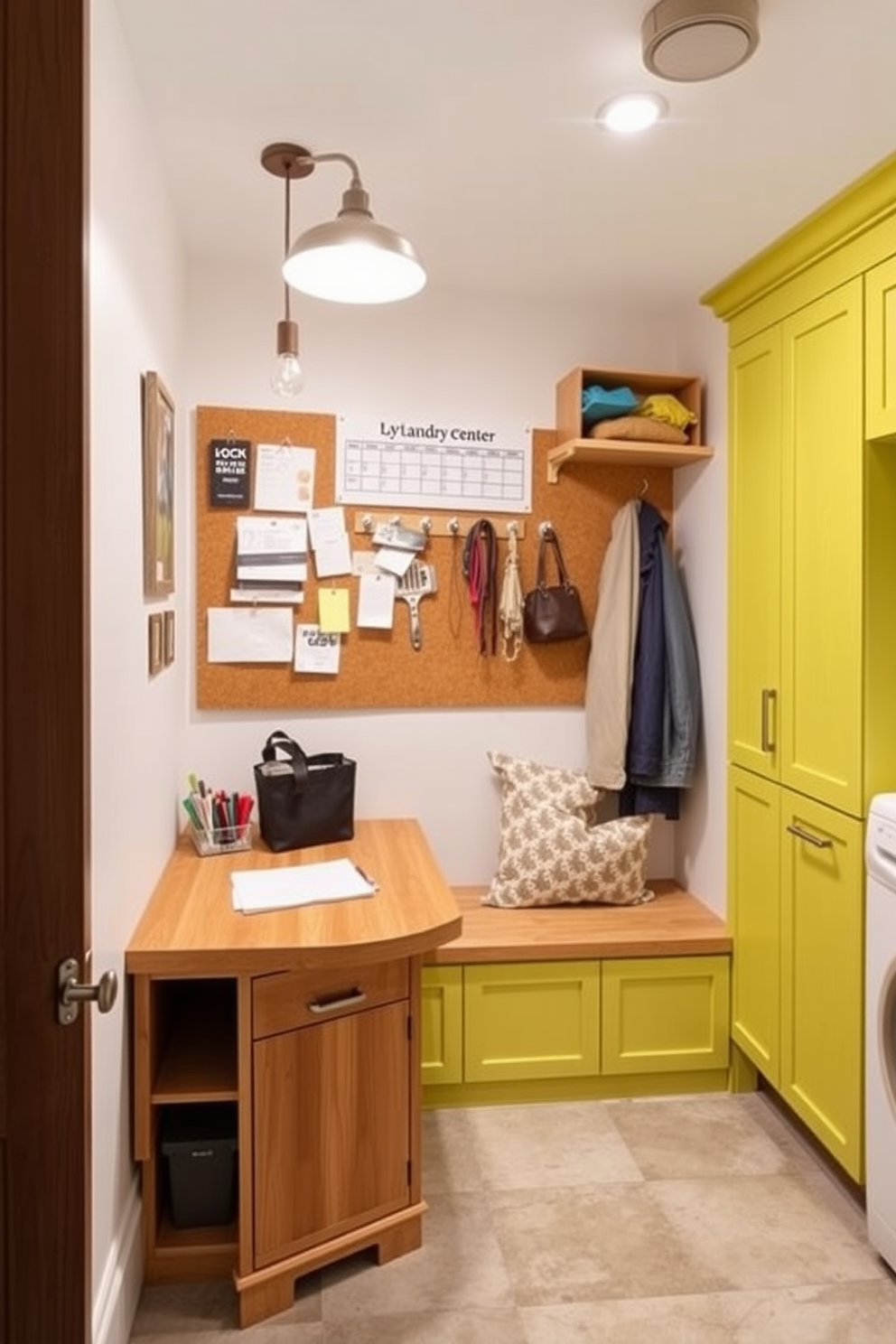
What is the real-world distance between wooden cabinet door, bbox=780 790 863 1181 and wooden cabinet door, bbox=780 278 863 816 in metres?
0.11

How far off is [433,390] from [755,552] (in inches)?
45.3

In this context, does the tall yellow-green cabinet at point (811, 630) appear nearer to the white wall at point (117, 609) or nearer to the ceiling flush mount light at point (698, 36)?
the ceiling flush mount light at point (698, 36)

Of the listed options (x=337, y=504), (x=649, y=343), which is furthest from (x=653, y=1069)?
(x=649, y=343)

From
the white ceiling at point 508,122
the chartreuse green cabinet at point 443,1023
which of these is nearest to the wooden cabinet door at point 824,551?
the white ceiling at point 508,122

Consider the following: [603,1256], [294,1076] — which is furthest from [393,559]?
[603,1256]

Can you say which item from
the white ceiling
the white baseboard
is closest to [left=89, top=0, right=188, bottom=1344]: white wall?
the white baseboard

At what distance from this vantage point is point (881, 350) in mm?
1987

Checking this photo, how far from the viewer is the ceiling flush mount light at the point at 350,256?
1729 millimetres

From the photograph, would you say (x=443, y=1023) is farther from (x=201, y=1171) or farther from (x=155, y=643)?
(x=155, y=643)

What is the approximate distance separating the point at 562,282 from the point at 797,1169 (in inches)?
103

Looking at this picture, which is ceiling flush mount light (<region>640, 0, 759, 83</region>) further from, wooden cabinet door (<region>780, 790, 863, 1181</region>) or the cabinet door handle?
wooden cabinet door (<region>780, 790, 863, 1181</region>)

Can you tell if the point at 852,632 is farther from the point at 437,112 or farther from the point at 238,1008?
the point at 238,1008

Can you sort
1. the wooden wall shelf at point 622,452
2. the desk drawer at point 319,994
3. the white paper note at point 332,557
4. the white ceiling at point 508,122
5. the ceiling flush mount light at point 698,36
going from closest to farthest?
1. the ceiling flush mount light at point 698,36
2. the white ceiling at point 508,122
3. the desk drawer at point 319,994
4. the wooden wall shelf at point 622,452
5. the white paper note at point 332,557

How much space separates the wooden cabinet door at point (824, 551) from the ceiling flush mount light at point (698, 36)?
68cm
